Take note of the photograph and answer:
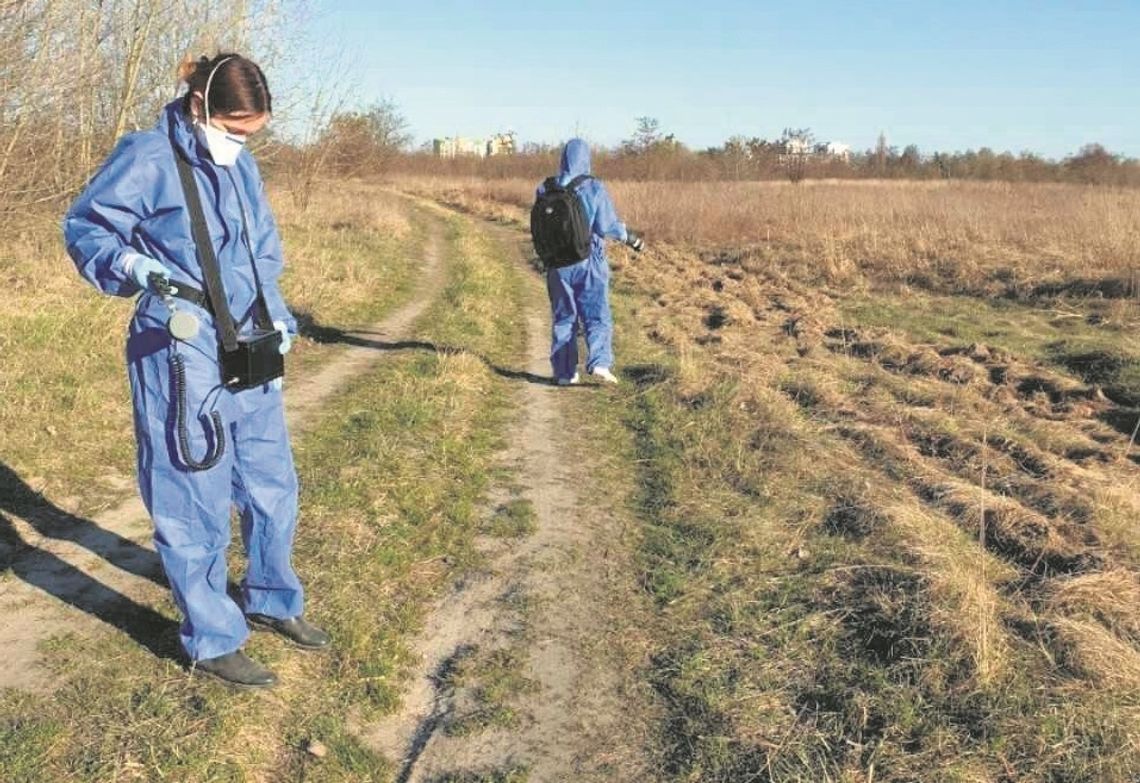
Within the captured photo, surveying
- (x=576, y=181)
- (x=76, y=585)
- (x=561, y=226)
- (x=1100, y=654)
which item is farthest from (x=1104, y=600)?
(x=576, y=181)

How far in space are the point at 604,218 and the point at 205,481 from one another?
5.08 metres

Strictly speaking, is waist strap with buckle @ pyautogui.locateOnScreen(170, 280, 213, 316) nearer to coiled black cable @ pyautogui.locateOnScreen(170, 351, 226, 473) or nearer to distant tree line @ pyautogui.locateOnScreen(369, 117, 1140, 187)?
coiled black cable @ pyautogui.locateOnScreen(170, 351, 226, 473)

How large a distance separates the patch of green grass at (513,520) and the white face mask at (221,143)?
7.82 ft

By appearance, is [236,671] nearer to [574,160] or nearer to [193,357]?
[193,357]

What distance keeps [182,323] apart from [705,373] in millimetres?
5726

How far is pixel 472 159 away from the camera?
54500mm

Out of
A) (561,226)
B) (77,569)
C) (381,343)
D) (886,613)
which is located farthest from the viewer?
(381,343)

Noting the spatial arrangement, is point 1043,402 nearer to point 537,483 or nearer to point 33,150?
point 537,483

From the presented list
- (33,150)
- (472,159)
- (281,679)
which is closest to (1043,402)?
(281,679)

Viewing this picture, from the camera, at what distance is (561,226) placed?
23.0 feet

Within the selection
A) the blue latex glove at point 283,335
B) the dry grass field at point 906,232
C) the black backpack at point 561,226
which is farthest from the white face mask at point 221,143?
the dry grass field at point 906,232

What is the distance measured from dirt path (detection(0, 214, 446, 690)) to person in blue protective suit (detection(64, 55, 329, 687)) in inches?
23.5

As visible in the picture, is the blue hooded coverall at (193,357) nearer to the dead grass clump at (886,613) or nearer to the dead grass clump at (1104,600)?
the dead grass clump at (886,613)

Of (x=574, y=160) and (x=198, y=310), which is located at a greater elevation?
(x=574, y=160)
